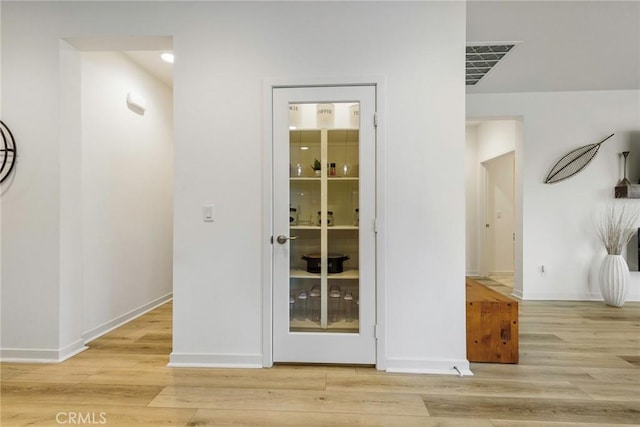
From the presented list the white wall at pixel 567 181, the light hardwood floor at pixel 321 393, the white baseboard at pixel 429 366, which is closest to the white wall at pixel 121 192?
the light hardwood floor at pixel 321 393

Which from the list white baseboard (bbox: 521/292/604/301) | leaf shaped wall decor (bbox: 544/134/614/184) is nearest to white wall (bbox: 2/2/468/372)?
white baseboard (bbox: 521/292/604/301)

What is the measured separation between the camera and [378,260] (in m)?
2.13

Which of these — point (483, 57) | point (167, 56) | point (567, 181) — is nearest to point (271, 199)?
point (167, 56)

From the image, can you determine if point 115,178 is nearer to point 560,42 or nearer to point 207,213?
point 207,213

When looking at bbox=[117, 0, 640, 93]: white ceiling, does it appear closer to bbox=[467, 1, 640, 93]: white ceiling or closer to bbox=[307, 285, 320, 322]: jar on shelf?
A: bbox=[467, 1, 640, 93]: white ceiling

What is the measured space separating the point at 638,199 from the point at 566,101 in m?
1.53

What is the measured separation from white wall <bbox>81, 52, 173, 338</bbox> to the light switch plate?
51.4 inches

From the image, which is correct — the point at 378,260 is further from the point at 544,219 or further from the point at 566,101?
the point at 566,101

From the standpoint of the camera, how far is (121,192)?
309 cm

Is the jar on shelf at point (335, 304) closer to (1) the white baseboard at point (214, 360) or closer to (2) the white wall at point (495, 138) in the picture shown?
(1) the white baseboard at point (214, 360)

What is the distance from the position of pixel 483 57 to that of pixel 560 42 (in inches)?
24.5

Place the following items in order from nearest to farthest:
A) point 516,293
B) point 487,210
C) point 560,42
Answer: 1. point 560,42
2. point 516,293
3. point 487,210

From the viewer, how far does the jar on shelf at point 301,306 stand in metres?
2.24

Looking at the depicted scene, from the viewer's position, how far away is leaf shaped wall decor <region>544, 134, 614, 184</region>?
3.84 m
